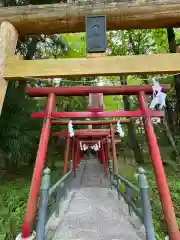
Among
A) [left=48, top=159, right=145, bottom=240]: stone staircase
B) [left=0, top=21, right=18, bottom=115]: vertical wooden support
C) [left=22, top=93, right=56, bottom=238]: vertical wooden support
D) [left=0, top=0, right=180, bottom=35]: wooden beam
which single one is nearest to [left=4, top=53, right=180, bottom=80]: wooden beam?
[left=0, top=21, right=18, bottom=115]: vertical wooden support

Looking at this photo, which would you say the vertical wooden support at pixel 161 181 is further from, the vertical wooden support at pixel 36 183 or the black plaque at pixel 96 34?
the vertical wooden support at pixel 36 183

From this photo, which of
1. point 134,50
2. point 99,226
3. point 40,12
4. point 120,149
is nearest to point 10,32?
point 40,12

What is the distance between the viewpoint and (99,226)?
4.61 m

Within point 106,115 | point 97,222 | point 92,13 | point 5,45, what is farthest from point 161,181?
point 5,45

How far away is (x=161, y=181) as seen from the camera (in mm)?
4543

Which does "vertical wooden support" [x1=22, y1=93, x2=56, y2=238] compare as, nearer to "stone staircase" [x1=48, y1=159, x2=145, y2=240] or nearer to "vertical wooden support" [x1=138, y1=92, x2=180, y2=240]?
"stone staircase" [x1=48, y1=159, x2=145, y2=240]

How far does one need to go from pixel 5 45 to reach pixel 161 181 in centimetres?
382

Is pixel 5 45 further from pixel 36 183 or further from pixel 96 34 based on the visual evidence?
pixel 36 183

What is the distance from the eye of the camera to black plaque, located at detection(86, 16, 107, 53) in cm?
372

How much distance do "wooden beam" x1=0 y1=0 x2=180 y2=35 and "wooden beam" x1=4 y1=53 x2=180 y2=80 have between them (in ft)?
2.19

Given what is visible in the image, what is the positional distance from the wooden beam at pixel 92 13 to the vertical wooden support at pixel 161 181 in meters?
1.97

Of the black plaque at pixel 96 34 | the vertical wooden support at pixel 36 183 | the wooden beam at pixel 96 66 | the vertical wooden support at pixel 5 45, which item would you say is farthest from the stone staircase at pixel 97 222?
the black plaque at pixel 96 34

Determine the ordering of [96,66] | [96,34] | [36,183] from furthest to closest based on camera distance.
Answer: [36,183] → [96,34] → [96,66]

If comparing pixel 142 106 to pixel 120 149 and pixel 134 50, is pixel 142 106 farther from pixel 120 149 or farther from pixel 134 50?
pixel 120 149
